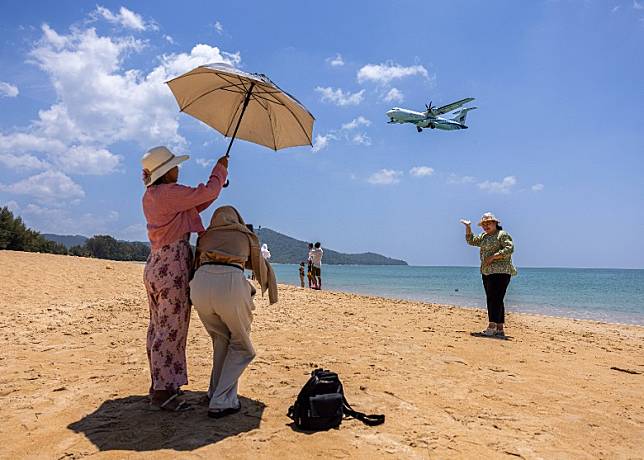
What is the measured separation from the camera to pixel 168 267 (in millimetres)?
3695

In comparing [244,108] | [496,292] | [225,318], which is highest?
[244,108]

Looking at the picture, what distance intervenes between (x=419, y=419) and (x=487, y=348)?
3.43 metres

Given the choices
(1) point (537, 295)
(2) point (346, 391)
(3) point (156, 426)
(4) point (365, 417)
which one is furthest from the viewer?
(1) point (537, 295)

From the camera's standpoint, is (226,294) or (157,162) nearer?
(226,294)

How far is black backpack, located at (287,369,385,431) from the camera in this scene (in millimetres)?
3381

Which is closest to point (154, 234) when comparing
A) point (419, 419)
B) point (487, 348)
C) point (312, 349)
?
point (419, 419)

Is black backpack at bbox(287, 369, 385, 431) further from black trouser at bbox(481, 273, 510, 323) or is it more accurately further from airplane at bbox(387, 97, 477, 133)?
airplane at bbox(387, 97, 477, 133)

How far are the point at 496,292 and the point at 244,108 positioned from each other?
5421 millimetres

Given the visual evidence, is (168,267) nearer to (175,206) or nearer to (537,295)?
(175,206)

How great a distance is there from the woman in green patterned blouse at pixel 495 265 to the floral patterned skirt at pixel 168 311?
17.9 ft

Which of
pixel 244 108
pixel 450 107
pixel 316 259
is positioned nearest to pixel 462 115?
pixel 450 107

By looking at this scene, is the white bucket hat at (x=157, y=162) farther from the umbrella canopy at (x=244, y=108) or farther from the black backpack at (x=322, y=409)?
the black backpack at (x=322, y=409)

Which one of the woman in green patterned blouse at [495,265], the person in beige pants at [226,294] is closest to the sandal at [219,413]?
the person in beige pants at [226,294]

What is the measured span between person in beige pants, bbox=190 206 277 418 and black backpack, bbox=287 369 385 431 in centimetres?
55
